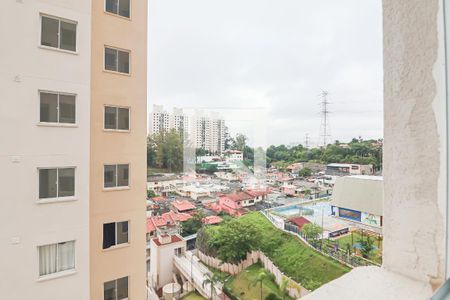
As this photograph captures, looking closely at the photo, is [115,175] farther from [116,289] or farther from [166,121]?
[116,289]

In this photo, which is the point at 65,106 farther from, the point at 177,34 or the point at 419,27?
the point at 419,27

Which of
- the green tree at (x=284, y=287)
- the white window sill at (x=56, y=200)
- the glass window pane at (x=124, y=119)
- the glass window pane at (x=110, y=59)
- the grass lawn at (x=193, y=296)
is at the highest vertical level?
the glass window pane at (x=110, y=59)

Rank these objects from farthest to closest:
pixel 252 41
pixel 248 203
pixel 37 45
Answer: pixel 248 203 < pixel 252 41 < pixel 37 45

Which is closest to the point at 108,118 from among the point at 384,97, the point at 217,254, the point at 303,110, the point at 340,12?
the point at 340,12

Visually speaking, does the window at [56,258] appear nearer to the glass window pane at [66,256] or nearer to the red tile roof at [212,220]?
the glass window pane at [66,256]

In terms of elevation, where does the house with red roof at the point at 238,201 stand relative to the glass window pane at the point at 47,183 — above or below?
below

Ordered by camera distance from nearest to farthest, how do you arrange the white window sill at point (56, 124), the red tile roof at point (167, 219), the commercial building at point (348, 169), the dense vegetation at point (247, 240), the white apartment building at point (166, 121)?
1. the commercial building at point (348, 169)
2. the white window sill at point (56, 124)
3. the white apartment building at point (166, 121)
4. the red tile roof at point (167, 219)
5. the dense vegetation at point (247, 240)

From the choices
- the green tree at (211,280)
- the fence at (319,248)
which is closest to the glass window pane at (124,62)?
the fence at (319,248)

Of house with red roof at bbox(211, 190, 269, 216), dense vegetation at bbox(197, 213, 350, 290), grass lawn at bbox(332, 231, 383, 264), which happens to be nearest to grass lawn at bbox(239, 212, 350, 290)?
dense vegetation at bbox(197, 213, 350, 290)
